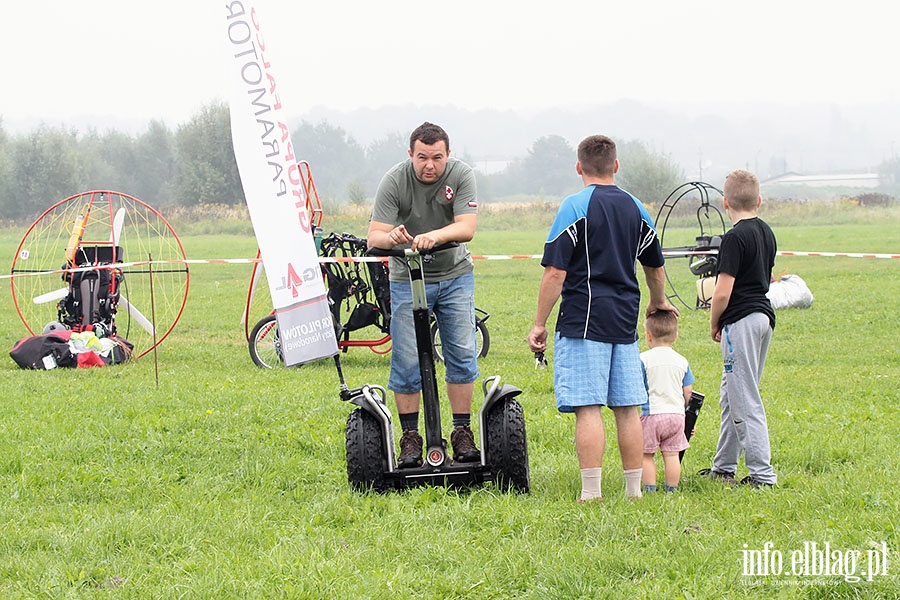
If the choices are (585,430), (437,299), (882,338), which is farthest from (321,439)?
(882,338)

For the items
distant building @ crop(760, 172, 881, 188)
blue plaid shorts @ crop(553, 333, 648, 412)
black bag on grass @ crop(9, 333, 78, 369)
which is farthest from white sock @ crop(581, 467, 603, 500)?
distant building @ crop(760, 172, 881, 188)

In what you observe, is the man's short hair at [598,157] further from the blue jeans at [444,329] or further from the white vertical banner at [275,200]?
the white vertical banner at [275,200]

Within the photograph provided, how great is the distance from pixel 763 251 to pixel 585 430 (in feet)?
5.01

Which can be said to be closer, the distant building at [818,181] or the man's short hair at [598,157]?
the man's short hair at [598,157]

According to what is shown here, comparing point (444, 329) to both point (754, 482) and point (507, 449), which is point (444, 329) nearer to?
point (507, 449)

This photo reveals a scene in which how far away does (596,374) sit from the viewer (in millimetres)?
4980

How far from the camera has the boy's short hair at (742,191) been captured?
5543 mm

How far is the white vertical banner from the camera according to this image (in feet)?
18.9

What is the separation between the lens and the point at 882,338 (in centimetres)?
1223

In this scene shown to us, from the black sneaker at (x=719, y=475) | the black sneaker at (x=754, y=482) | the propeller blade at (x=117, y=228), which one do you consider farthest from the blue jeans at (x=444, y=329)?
the propeller blade at (x=117, y=228)

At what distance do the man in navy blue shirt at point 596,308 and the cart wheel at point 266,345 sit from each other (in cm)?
630

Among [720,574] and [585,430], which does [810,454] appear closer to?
[585,430]

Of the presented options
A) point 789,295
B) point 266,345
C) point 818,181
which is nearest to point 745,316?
point 266,345

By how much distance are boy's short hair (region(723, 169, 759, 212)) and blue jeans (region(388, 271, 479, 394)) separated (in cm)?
152
